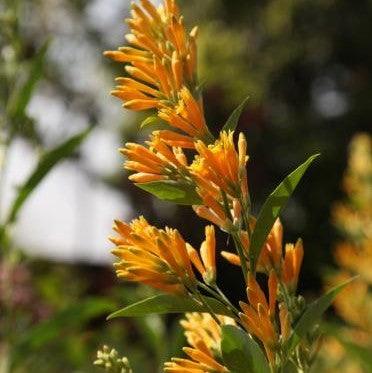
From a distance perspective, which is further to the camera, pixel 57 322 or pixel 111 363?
pixel 57 322

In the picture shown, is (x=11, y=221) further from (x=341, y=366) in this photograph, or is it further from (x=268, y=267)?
(x=341, y=366)

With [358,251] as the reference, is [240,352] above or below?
above

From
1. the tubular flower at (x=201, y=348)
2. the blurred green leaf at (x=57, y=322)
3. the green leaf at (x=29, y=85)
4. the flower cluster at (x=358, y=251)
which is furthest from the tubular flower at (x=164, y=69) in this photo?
the flower cluster at (x=358, y=251)

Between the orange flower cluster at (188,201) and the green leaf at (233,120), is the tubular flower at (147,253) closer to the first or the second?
the orange flower cluster at (188,201)

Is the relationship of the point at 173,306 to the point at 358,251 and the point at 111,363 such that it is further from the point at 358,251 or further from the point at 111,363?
the point at 358,251

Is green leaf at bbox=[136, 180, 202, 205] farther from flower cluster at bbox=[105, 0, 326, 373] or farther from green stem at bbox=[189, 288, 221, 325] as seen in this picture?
green stem at bbox=[189, 288, 221, 325]

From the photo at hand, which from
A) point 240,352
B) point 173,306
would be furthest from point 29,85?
point 240,352
